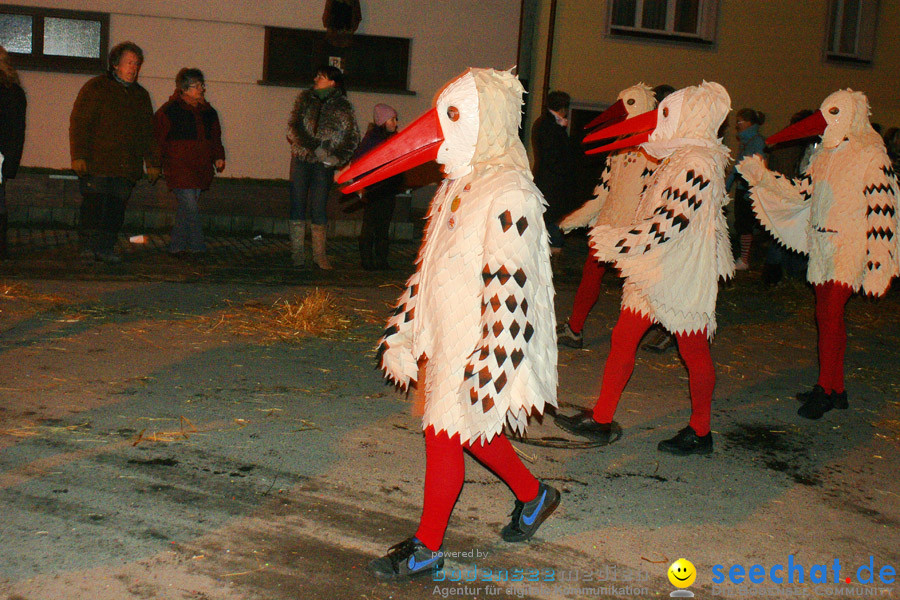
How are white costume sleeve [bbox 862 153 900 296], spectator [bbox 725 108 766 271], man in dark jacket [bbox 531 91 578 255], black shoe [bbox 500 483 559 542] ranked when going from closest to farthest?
black shoe [bbox 500 483 559 542] → white costume sleeve [bbox 862 153 900 296] → man in dark jacket [bbox 531 91 578 255] → spectator [bbox 725 108 766 271]

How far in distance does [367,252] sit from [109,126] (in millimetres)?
3016

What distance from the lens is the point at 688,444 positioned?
5516mm

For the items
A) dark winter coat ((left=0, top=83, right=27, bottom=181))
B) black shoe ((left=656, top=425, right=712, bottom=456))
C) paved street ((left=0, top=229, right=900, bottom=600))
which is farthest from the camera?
dark winter coat ((left=0, top=83, right=27, bottom=181))

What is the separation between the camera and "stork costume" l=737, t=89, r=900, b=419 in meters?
6.15

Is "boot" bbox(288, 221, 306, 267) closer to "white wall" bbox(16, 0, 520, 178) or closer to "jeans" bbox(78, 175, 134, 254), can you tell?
"jeans" bbox(78, 175, 134, 254)

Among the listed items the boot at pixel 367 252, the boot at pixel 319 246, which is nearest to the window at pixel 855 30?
the boot at pixel 367 252

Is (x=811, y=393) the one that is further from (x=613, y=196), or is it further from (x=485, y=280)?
(x=485, y=280)

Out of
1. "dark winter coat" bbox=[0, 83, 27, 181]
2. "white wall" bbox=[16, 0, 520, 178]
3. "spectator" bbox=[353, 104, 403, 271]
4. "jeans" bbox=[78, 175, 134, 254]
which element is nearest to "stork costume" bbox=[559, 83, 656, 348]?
"spectator" bbox=[353, 104, 403, 271]

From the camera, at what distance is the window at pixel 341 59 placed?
1417 centimetres

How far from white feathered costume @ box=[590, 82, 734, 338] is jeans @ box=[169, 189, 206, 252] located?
20.1 feet

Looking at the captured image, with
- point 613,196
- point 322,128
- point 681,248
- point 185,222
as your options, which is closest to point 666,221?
point 681,248

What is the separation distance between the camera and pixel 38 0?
1323 centimetres

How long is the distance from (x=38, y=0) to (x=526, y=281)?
12150 mm

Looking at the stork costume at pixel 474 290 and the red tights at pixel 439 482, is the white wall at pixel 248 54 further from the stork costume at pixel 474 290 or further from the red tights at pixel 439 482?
the red tights at pixel 439 482
